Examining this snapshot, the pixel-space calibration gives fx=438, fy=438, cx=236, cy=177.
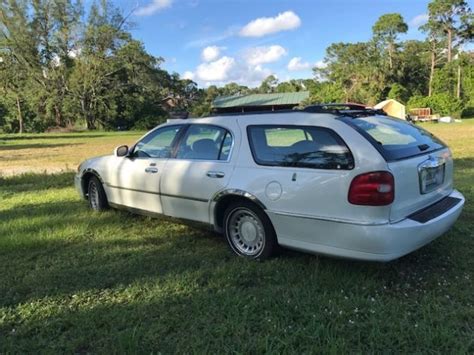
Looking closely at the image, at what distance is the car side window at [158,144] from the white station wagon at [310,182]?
0.10 feet

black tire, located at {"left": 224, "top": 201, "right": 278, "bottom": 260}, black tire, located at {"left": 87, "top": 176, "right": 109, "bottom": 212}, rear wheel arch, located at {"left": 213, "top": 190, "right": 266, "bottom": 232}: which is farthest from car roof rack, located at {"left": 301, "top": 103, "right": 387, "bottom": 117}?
black tire, located at {"left": 87, "top": 176, "right": 109, "bottom": 212}

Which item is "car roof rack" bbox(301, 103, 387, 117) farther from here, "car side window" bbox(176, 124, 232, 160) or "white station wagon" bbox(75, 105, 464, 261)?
"car side window" bbox(176, 124, 232, 160)

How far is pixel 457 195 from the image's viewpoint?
179 inches

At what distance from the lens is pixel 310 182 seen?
3.84 metres

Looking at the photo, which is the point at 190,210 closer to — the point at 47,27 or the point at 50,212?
the point at 50,212

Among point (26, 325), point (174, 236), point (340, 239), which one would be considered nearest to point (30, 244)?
point (174, 236)

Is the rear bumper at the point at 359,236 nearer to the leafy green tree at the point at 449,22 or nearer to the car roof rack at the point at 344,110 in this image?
the car roof rack at the point at 344,110

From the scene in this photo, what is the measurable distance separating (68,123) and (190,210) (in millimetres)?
54332

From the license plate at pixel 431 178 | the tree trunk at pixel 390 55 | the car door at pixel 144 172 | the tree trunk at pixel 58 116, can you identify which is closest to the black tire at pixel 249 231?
Answer: the car door at pixel 144 172

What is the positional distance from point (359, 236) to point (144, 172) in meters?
2.95

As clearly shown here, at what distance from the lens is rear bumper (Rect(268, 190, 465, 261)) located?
138 inches

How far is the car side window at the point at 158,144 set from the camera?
5.41 m

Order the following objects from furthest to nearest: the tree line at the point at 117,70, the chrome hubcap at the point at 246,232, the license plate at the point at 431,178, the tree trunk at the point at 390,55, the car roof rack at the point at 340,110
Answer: the tree trunk at the point at 390,55 → the tree line at the point at 117,70 → the chrome hubcap at the point at 246,232 → the car roof rack at the point at 340,110 → the license plate at the point at 431,178

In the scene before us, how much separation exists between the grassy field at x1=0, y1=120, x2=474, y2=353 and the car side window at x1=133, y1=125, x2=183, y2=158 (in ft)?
3.36
